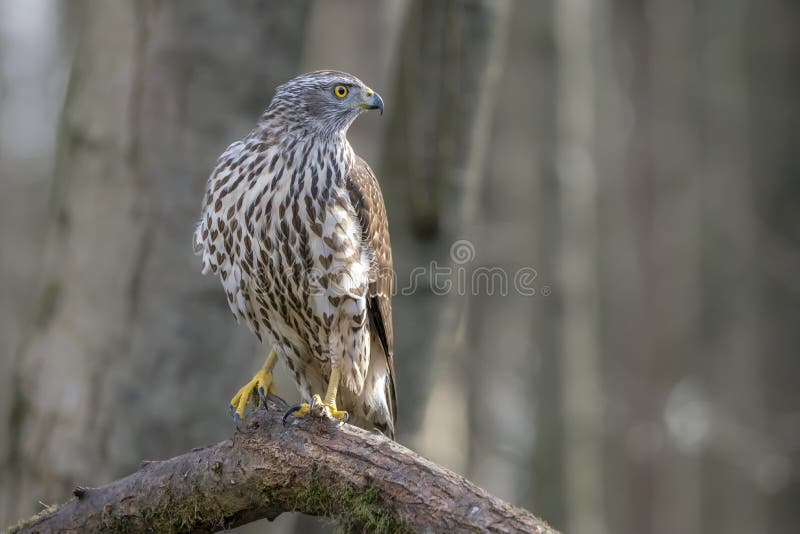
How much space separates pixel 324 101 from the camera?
4.90m

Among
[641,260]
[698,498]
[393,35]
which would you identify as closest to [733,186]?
[641,260]

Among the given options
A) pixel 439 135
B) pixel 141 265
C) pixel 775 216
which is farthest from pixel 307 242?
pixel 775 216

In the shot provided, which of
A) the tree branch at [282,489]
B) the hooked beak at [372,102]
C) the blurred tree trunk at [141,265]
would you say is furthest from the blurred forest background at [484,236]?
the tree branch at [282,489]

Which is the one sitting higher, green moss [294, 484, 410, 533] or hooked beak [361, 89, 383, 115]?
hooked beak [361, 89, 383, 115]

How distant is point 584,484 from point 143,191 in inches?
209

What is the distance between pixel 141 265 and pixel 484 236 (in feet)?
20.5

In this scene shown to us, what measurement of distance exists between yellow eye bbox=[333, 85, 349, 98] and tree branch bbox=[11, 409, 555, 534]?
1.83 metres

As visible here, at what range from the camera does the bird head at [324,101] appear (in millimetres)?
4844

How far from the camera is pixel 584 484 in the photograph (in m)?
9.05

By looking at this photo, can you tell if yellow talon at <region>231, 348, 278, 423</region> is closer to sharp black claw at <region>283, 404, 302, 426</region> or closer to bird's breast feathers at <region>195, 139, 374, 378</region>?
bird's breast feathers at <region>195, 139, 374, 378</region>

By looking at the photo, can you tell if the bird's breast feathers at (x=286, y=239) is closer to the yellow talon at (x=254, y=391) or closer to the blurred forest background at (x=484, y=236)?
the yellow talon at (x=254, y=391)

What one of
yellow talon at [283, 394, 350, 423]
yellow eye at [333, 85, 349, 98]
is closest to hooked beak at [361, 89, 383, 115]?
yellow eye at [333, 85, 349, 98]

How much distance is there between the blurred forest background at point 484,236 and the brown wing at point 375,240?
1.09 metres

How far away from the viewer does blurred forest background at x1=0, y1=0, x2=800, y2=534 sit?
5695 mm
